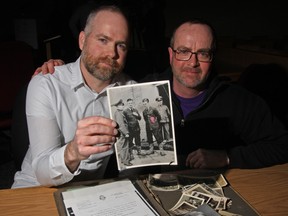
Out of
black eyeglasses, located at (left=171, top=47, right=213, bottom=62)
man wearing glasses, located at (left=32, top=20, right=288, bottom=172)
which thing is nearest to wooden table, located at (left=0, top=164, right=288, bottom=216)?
man wearing glasses, located at (left=32, top=20, right=288, bottom=172)

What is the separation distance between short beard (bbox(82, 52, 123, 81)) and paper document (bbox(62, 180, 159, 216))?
466mm

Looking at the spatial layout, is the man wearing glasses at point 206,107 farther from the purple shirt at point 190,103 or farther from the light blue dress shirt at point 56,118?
the light blue dress shirt at point 56,118

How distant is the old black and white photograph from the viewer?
1.03m

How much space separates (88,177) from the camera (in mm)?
1356

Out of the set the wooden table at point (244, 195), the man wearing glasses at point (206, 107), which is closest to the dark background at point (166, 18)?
the man wearing glasses at point (206, 107)

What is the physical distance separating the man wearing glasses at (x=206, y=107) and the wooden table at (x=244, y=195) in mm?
241

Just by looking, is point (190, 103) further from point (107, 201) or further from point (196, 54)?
point (107, 201)

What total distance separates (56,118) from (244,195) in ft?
2.49

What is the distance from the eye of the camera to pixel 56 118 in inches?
50.6

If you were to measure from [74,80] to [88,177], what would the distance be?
0.41m

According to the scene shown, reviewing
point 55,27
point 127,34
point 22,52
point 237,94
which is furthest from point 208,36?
point 55,27

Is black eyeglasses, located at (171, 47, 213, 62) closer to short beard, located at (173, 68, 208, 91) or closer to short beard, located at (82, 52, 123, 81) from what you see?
short beard, located at (173, 68, 208, 91)

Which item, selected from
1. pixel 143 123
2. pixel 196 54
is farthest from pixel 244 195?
pixel 196 54

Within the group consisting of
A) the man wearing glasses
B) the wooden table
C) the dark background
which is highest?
the dark background
